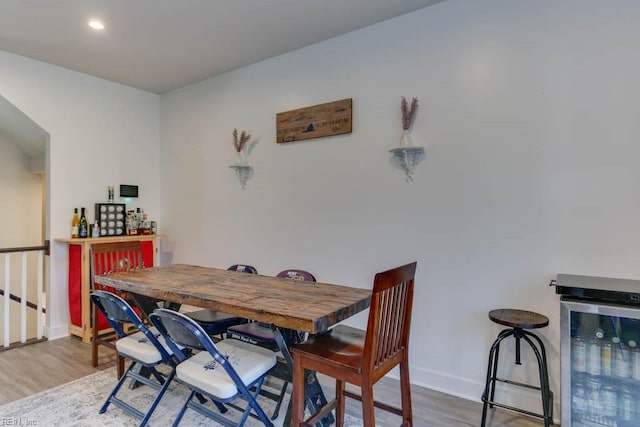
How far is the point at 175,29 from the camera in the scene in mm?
2939

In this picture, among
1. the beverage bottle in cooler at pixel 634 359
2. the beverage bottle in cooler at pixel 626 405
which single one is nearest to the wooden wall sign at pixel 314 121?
the beverage bottle in cooler at pixel 634 359

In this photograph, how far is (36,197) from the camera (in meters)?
5.23

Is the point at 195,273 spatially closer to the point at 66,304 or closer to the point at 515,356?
the point at 66,304

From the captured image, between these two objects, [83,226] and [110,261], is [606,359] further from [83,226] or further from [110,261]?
[83,226]

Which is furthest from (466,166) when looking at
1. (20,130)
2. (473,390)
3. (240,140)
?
(20,130)

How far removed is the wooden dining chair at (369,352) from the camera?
158cm

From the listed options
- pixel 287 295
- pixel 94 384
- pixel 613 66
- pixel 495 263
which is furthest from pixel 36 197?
pixel 613 66

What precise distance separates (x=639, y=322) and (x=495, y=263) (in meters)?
0.77

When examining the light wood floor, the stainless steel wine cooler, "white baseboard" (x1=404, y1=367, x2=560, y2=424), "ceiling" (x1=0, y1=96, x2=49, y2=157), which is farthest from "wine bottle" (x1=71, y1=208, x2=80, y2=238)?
the stainless steel wine cooler

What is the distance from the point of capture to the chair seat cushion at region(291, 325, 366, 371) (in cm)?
170

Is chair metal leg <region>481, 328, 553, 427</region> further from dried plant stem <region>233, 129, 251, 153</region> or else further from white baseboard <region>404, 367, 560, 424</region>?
dried plant stem <region>233, 129, 251, 153</region>

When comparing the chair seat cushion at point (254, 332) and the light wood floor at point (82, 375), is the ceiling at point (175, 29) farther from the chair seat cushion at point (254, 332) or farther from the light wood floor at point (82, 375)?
the light wood floor at point (82, 375)

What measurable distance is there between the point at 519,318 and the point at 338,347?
42.0 inches

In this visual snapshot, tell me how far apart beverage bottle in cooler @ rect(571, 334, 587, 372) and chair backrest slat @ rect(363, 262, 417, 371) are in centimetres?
87
